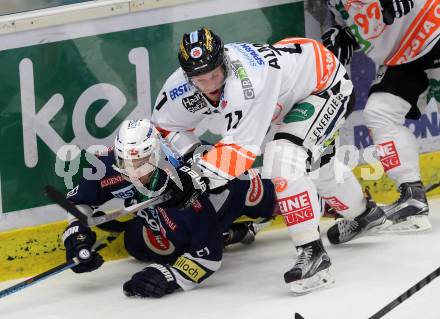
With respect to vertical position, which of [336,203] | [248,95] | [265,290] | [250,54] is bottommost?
[265,290]

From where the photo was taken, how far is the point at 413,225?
5516 millimetres

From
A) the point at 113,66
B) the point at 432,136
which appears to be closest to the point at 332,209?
the point at 432,136

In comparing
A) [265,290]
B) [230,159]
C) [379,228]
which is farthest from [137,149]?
[379,228]

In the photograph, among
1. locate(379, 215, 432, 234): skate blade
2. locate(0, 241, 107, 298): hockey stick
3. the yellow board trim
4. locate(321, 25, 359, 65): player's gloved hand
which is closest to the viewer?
locate(0, 241, 107, 298): hockey stick

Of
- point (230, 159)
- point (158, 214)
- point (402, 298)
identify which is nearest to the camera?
point (402, 298)

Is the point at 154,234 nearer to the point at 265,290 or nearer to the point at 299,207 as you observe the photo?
the point at 265,290

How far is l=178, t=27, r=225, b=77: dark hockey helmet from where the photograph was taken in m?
4.63

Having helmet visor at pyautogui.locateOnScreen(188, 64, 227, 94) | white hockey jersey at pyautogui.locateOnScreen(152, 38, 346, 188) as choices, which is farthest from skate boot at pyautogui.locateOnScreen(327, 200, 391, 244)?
helmet visor at pyautogui.locateOnScreen(188, 64, 227, 94)

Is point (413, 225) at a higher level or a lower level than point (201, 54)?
lower

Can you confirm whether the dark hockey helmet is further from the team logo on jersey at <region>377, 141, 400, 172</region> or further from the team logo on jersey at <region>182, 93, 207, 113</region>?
the team logo on jersey at <region>377, 141, 400, 172</region>

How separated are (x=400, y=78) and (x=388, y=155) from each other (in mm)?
367

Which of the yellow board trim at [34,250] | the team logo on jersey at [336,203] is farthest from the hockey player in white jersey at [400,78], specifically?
the yellow board trim at [34,250]

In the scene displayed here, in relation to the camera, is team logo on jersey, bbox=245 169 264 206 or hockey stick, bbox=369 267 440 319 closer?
hockey stick, bbox=369 267 440 319

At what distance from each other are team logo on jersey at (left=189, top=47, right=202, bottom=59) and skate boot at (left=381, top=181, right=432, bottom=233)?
56.1 inches
